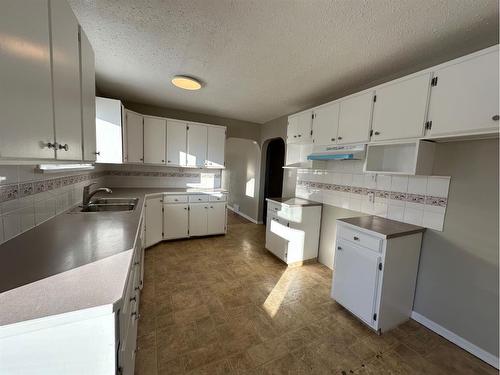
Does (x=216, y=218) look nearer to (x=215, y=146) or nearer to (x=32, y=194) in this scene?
(x=215, y=146)

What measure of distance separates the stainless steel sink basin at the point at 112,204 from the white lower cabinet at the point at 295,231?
1903 mm

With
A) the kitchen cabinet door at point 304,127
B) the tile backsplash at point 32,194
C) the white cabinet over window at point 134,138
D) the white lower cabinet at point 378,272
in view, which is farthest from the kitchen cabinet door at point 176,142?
the white lower cabinet at point 378,272

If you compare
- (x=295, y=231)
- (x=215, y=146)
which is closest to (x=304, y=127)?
(x=295, y=231)

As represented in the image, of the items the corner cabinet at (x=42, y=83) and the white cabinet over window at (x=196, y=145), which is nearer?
the corner cabinet at (x=42, y=83)

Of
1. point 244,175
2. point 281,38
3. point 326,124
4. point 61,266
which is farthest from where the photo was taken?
point 244,175

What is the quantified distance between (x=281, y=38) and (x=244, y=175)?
13.8 ft

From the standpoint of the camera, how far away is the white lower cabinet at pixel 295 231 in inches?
115

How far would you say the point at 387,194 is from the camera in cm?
225

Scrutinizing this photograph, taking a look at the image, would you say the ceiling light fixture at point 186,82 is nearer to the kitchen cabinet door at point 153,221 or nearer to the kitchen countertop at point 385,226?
the kitchen cabinet door at point 153,221

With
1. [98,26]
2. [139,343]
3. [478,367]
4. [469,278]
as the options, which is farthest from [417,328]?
[98,26]

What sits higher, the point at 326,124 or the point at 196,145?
the point at 326,124

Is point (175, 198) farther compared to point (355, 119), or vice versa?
point (175, 198)

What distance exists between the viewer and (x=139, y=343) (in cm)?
162

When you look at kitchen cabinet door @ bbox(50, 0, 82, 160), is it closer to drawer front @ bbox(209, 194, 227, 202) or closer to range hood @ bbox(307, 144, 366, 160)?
range hood @ bbox(307, 144, 366, 160)
